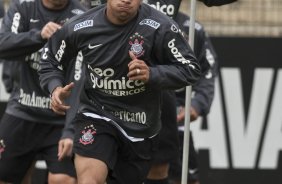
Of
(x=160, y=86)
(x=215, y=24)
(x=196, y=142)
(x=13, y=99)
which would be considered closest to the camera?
(x=160, y=86)

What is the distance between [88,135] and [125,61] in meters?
0.55

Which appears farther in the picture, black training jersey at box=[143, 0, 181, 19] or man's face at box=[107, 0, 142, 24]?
black training jersey at box=[143, 0, 181, 19]

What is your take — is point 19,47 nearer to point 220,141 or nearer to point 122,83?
point 122,83

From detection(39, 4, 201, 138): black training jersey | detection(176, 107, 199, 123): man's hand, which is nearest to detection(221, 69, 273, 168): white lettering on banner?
detection(176, 107, 199, 123): man's hand

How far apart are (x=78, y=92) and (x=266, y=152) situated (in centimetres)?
386

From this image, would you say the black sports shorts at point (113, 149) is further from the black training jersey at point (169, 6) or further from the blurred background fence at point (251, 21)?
the blurred background fence at point (251, 21)

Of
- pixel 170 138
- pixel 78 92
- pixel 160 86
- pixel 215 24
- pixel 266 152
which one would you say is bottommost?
pixel 266 152

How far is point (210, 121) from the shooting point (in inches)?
431

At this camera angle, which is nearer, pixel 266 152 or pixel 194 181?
pixel 194 181

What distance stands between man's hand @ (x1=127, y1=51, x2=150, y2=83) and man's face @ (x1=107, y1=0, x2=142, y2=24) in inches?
14.5

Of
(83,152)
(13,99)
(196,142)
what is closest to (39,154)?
(13,99)

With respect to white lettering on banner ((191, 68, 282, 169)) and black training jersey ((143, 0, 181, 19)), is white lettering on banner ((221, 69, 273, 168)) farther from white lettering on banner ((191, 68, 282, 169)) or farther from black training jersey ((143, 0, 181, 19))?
black training jersey ((143, 0, 181, 19))

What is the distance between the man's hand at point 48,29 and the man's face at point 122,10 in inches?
34.4

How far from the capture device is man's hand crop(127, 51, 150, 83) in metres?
6.46
